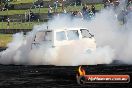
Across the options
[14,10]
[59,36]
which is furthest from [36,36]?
[14,10]

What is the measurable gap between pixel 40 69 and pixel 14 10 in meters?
28.3

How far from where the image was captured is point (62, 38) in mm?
20797

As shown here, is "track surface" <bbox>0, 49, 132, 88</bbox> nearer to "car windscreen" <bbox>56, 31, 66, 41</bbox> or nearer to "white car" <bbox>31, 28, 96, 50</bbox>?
"white car" <bbox>31, 28, 96, 50</bbox>

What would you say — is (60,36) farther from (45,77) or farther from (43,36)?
(45,77)

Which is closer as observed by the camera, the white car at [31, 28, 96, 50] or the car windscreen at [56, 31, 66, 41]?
the white car at [31, 28, 96, 50]

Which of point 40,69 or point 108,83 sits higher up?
point 108,83

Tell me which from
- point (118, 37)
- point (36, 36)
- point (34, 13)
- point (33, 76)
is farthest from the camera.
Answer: point (34, 13)

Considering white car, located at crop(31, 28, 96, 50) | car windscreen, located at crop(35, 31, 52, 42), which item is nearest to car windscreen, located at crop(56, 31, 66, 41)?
white car, located at crop(31, 28, 96, 50)

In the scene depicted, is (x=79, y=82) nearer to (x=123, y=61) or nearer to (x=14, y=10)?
(x=123, y=61)

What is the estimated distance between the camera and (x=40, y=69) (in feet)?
61.2

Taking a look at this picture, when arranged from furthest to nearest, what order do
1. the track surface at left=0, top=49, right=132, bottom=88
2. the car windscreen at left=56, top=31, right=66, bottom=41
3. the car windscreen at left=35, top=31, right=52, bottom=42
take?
the car windscreen at left=35, top=31, right=52, bottom=42 < the car windscreen at left=56, top=31, right=66, bottom=41 < the track surface at left=0, top=49, right=132, bottom=88

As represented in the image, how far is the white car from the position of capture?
20.5 metres

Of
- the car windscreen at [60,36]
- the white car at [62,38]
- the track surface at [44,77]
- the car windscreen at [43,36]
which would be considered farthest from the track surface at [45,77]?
the car windscreen at [43,36]

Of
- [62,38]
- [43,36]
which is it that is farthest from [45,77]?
[43,36]
